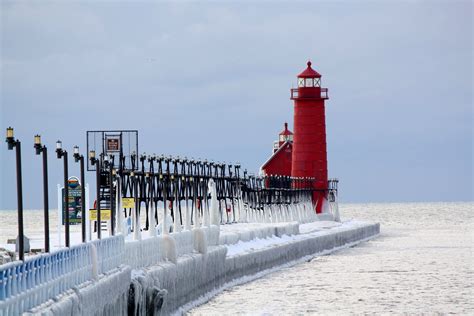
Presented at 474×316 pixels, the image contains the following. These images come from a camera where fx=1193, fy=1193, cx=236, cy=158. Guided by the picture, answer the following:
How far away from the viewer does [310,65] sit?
3194 inches

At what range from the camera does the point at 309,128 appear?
247 feet

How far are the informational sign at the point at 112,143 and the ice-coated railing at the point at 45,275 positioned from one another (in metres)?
25.0

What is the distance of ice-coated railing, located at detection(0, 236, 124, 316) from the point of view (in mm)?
16000

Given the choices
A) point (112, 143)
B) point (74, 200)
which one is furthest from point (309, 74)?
point (74, 200)

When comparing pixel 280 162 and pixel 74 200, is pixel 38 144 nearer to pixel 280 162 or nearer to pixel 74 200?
pixel 74 200

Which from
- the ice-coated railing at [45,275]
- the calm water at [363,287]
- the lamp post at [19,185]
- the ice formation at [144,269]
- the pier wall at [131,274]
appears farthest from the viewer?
the calm water at [363,287]

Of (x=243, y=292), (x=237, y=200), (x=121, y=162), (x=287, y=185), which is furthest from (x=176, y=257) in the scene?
(x=287, y=185)

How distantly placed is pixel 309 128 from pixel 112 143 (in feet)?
92.7

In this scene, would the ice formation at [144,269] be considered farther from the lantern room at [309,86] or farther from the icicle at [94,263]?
the lantern room at [309,86]

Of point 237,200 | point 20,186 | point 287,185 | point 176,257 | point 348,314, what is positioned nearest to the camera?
point 20,186

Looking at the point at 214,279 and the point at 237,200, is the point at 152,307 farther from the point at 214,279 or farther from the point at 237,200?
the point at 237,200

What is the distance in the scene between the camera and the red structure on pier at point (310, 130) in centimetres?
7538

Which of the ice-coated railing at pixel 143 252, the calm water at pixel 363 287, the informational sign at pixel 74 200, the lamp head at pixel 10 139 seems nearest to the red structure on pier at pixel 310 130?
the calm water at pixel 363 287

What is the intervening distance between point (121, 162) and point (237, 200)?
88.1ft
